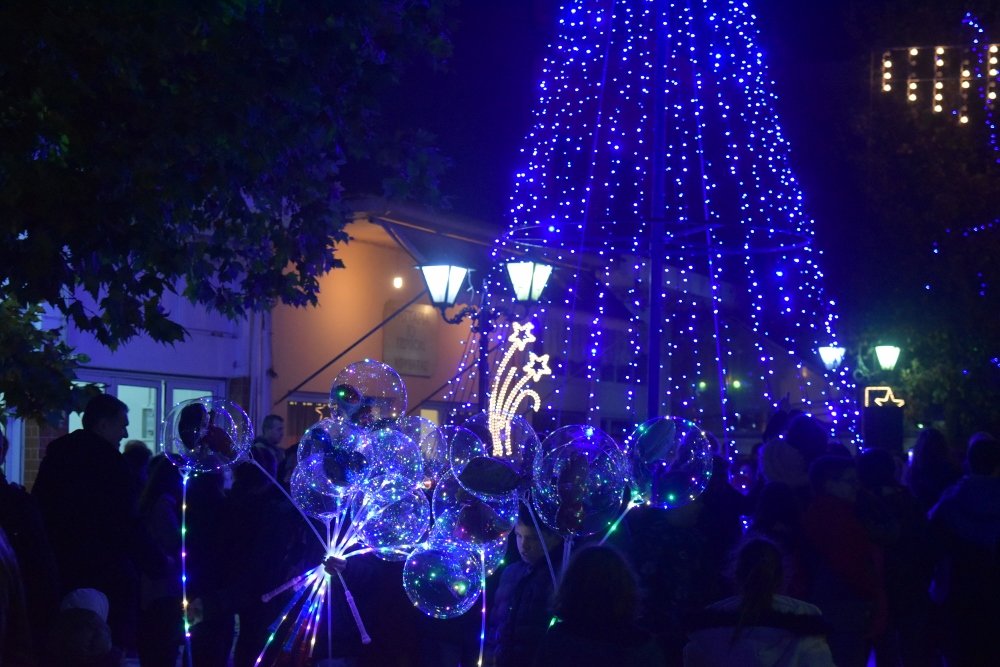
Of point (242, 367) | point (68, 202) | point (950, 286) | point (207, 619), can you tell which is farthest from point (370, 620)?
point (950, 286)

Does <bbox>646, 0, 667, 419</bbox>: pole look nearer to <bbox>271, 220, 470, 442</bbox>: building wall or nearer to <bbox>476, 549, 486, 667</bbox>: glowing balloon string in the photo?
<bbox>476, 549, 486, 667</bbox>: glowing balloon string

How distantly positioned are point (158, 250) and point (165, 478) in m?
2.34

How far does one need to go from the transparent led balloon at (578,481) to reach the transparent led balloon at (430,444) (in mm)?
1002

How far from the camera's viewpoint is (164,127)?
685cm

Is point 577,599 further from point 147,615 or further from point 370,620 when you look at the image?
point 147,615

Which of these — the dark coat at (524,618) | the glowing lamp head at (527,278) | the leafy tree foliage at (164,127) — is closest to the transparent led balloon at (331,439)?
the leafy tree foliage at (164,127)

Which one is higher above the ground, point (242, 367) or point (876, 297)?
point (876, 297)

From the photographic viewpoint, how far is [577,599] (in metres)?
4.89

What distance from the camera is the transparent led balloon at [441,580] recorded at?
642cm

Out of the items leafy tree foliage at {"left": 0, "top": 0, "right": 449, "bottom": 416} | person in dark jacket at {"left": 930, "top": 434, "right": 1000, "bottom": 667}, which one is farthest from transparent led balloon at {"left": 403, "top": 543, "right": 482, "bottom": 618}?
person in dark jacket at {"left": 930, "top": 434, "right": 1000, "bottom": 667}

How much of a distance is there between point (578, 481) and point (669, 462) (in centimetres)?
96

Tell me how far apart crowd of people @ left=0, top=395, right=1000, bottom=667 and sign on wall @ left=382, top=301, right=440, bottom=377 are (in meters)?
9.54

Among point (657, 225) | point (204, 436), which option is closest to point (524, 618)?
point (204, 436)

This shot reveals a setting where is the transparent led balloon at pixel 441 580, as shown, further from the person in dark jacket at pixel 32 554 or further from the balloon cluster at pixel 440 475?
the person in dark jacket at pixel 32 554
